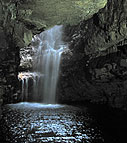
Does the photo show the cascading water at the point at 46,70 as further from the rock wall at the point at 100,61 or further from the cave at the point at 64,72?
the rock wall at the point at 100,61

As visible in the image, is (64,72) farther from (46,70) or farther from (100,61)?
(100,61)

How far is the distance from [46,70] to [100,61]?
8117 mm

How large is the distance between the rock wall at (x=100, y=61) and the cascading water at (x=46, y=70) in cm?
111

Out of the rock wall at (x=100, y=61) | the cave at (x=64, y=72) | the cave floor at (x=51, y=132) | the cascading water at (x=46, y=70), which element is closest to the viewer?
the cave floor at (x=51, y=132)

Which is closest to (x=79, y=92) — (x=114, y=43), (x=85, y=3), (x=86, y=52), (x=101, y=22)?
(x=86, y=52)

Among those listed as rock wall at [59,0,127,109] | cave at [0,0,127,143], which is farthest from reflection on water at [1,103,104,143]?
rock wall at [59,0,127,109]

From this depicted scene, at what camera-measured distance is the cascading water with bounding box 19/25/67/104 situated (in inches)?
691

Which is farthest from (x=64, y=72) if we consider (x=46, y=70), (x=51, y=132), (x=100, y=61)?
(x=51, y=132)

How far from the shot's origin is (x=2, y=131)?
599 centimetres

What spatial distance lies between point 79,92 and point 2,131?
11095mm

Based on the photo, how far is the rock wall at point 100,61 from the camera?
417 inches

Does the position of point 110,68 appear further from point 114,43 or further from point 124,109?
point 124,109

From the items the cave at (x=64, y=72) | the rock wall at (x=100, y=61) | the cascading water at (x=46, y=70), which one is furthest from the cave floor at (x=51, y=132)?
the cascading water at (x=46, y=70)

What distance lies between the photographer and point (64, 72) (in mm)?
17391
